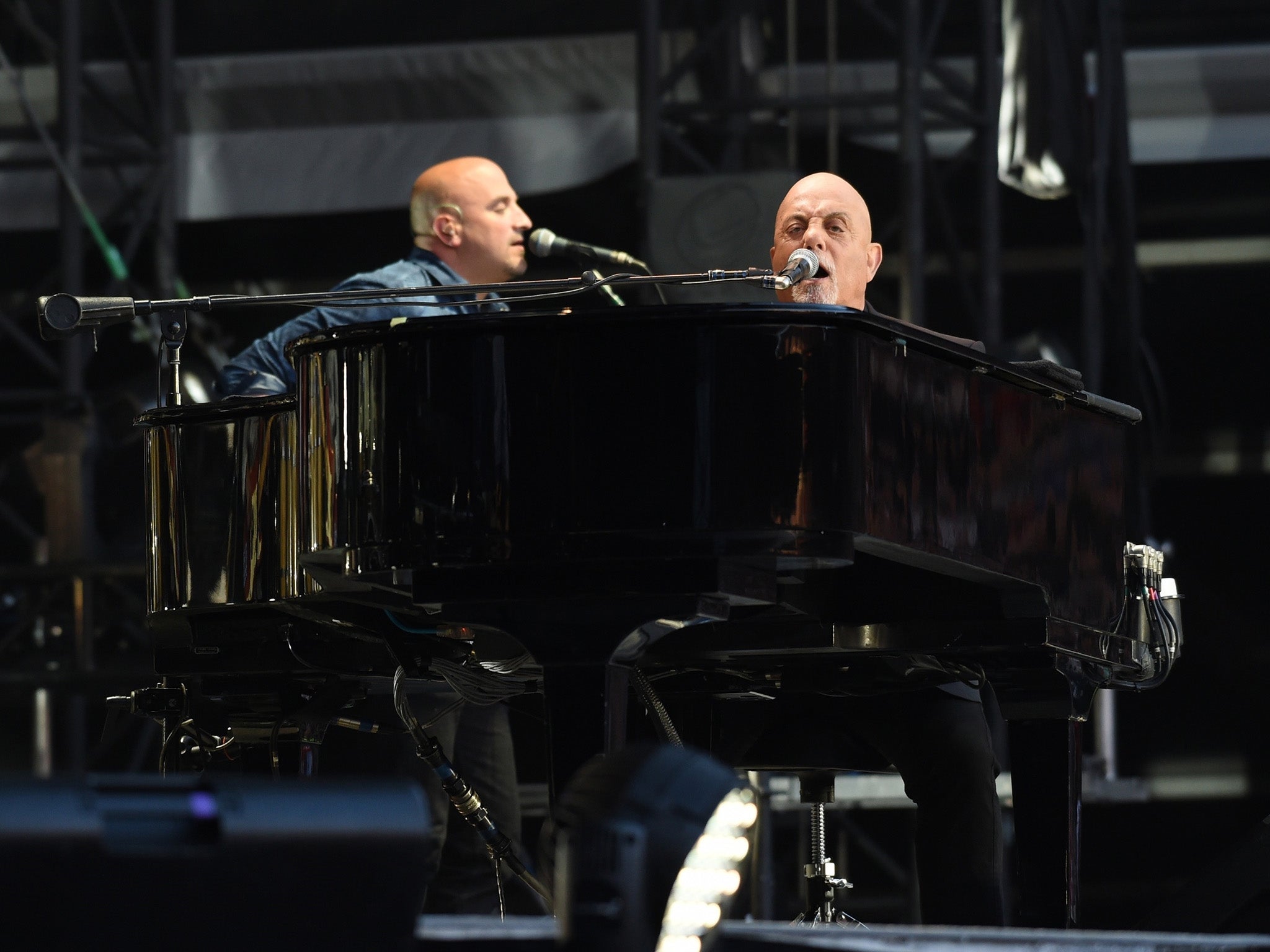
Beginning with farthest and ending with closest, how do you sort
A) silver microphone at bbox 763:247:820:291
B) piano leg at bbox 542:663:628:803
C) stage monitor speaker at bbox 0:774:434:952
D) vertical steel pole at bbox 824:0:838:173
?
vertical steel pole at bbox 824:0:838:173 < silver microphone at bbox 763:247:820:291 < piano leg at bbox 542:663:628:803 < stage monitor speaker at bbox 0:774:434:952

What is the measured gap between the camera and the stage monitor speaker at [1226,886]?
327 centimetres

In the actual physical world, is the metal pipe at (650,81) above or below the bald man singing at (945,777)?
above

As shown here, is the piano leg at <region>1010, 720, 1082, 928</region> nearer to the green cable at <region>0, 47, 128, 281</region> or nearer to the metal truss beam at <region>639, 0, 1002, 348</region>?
the metal truss beam at <region>639, 0, 1002, 348</region>

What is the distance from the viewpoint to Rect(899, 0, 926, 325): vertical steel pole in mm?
5238

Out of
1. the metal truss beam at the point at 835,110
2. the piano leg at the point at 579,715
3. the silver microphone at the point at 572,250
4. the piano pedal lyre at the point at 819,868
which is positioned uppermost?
the metal truss beam at the point at 835,110

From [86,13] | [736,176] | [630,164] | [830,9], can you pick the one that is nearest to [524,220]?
[736,176]

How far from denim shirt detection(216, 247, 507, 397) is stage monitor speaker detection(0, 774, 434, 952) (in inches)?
77.7

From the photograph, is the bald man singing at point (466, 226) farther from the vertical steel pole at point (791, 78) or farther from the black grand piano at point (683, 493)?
the black grand piano at point (683, 493)

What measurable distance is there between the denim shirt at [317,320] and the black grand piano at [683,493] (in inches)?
35.1

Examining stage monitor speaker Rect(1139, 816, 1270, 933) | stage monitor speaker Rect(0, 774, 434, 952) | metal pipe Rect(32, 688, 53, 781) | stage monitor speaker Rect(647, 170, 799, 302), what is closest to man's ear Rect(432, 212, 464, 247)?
stage monitor speaker Rect(647, 170, 799, 302)

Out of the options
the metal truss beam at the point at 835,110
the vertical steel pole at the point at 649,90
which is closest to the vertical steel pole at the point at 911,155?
the metal truss beam at the point at 835,110

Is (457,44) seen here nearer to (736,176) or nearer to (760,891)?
(736,176)

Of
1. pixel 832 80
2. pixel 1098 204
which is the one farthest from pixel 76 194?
pixel 1098 204

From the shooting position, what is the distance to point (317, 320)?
382 cm
